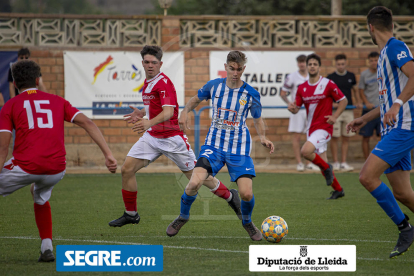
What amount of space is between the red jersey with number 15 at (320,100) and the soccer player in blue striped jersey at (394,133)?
3.97 m

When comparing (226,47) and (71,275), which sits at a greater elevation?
(226,47)

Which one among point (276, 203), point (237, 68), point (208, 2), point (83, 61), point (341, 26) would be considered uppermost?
point (208, 2)

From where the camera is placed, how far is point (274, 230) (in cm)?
541

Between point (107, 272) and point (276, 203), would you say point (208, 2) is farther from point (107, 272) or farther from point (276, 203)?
point (107, 272)

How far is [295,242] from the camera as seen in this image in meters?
5.47

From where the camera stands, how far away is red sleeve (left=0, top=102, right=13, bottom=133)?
4461 mm

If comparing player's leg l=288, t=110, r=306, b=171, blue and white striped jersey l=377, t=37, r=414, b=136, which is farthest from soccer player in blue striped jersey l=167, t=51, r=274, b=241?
player's leg l=288, t=110, r=306, b=171

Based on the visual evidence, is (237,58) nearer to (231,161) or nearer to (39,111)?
(231,161)

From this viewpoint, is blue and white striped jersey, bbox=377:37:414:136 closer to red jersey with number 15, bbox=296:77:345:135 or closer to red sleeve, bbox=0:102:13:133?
red sleeve, bbox=0:102:13:133

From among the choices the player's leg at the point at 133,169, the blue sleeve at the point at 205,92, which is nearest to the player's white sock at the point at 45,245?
the player's leg at the point at 133,169

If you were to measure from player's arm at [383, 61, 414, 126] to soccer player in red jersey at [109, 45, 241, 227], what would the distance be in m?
2.28

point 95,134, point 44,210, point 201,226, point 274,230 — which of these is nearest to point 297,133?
point 201,226

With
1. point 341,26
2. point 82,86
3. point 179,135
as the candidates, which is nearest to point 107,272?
point 179,135

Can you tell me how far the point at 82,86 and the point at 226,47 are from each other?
11.8ft
